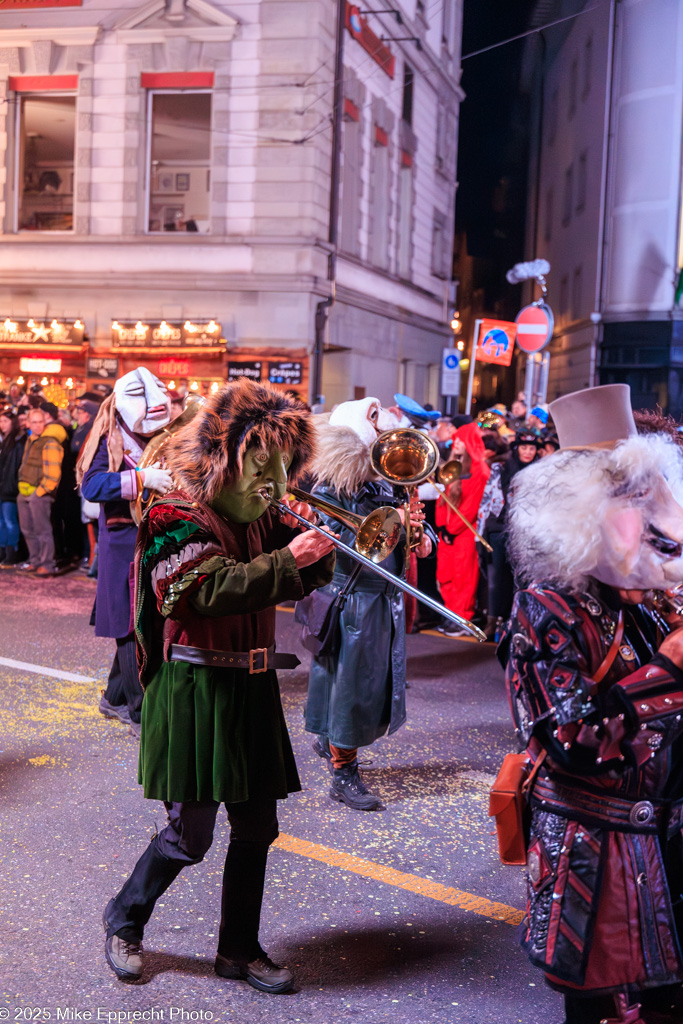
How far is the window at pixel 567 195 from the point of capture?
30.5 metres

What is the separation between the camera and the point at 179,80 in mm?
18906

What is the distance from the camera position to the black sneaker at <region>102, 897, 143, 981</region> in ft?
10.3

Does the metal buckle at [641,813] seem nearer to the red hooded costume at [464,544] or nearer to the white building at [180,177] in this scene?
the red hooded costume at [464,544]

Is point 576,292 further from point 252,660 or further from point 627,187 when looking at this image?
point 252,660

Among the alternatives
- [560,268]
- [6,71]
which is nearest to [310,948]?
[6,71]

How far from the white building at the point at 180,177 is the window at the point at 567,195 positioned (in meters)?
10.7

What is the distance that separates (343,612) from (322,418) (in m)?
1.00

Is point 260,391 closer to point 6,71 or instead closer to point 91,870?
point 91,870

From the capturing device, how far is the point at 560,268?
31.8 metres

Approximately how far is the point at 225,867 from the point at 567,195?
1210 inches

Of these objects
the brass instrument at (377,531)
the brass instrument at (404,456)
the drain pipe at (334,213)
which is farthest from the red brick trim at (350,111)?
the brass instrument at (377,531)

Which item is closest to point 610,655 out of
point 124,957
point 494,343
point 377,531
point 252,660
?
point 252,660

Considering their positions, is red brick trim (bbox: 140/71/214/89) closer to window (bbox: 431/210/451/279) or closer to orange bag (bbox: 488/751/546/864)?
window (bbox: 431/210/451/279)

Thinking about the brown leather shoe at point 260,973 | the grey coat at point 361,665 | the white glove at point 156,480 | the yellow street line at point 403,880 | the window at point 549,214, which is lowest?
the yellow street line at point 403,880
